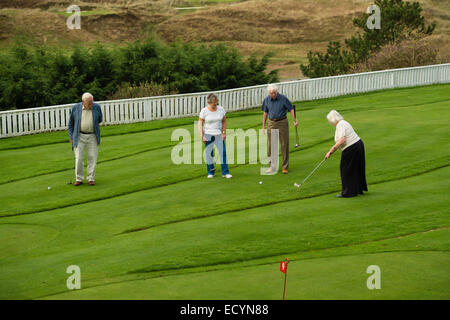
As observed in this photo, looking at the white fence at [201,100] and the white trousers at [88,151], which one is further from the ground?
the white fence at [201,100]

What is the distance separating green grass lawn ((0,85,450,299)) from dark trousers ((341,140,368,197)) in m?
0.33

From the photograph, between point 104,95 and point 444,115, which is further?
point 104,95

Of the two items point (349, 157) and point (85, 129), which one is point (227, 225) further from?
point (85, 129)

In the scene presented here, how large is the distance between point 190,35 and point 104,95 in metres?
44.6

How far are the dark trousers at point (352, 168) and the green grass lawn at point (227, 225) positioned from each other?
329mm

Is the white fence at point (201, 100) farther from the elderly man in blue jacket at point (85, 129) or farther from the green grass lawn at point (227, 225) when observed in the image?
the elderly man in blue jacket at point (85, 129)

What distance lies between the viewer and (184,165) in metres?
19.1

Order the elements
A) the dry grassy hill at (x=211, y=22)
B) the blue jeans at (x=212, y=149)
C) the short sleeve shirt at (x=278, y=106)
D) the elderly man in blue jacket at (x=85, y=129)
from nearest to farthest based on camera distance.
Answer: the elderly man in blue jacket at (x=85, y=129), the blue jeans at (x=212, y=149), the short sleeve shirt at (x=278, y=106), the dry grassy hill at (x=211, y=22)

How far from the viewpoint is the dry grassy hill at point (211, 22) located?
71.4 meters

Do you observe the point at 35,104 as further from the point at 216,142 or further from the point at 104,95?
the point at 216,142

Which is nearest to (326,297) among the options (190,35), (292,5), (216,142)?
(216,142)
